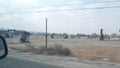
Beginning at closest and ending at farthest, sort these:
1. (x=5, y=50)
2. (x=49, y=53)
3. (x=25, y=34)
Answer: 1. (x=5, y=50)
2. (x=49, y=53)
3. (x=25, y=34)

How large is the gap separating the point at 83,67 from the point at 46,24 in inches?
807

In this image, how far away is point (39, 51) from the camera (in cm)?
3834

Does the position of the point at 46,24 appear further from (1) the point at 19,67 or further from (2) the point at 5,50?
(2) the point at 5,50

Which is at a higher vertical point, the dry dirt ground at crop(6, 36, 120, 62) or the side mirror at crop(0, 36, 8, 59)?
the side mirror at crop(0, 36, 8, 59)

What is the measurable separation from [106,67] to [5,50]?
16.3 meters

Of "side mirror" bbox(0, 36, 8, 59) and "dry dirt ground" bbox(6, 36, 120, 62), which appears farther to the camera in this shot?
"dry dirt ground" bbox(6, 36, 120, 62)

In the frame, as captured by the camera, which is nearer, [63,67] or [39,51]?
[63,67]

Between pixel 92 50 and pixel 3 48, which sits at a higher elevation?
pixel 3 48

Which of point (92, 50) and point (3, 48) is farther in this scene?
point (92, 50)

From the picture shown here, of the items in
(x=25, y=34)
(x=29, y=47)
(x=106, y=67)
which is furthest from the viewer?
(x=25, y=34)

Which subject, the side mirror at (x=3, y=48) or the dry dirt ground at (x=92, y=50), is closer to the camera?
the side mirror at (x=3, y=48)

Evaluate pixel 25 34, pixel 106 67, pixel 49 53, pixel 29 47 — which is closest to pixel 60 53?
pixel 49 53

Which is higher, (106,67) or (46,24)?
(46,24)

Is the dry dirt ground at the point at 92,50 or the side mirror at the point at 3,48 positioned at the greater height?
the side mirror at the point at 3,48
